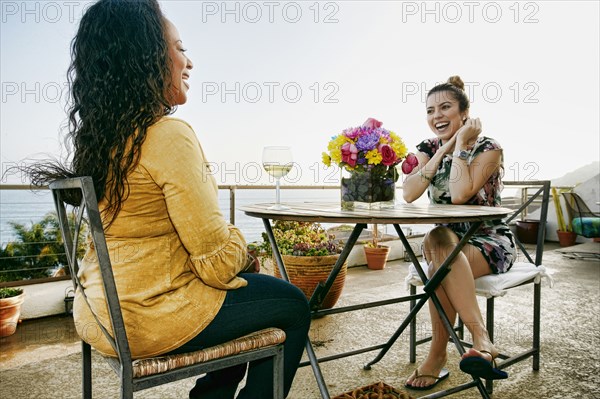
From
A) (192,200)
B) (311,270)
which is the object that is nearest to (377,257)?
(311,270)

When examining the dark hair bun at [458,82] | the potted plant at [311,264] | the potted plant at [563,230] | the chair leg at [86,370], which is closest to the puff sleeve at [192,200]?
the chair leg at [86,370]

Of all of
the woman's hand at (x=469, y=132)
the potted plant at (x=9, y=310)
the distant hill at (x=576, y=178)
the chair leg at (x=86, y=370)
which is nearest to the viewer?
the chair leg at (x=86, y=370)

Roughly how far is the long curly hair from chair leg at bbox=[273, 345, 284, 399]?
0.57 meters

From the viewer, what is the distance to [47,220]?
11.6ft

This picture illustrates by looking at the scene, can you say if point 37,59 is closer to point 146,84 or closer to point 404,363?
point 146,84

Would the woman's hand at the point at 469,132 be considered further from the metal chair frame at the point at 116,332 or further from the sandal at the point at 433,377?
the metal chair frame at the point at 116,332

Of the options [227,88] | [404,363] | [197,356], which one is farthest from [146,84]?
[404,363]

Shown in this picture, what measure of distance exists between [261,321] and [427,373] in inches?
51.7

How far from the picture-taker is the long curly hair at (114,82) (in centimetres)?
101

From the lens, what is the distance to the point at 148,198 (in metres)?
1.00

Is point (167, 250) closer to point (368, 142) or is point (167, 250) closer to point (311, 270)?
point (368, 142)

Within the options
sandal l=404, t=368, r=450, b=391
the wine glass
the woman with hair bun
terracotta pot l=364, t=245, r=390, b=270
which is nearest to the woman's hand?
the woman with hair bun

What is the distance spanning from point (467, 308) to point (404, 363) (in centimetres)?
77

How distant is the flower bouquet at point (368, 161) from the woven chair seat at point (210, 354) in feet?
2.55
